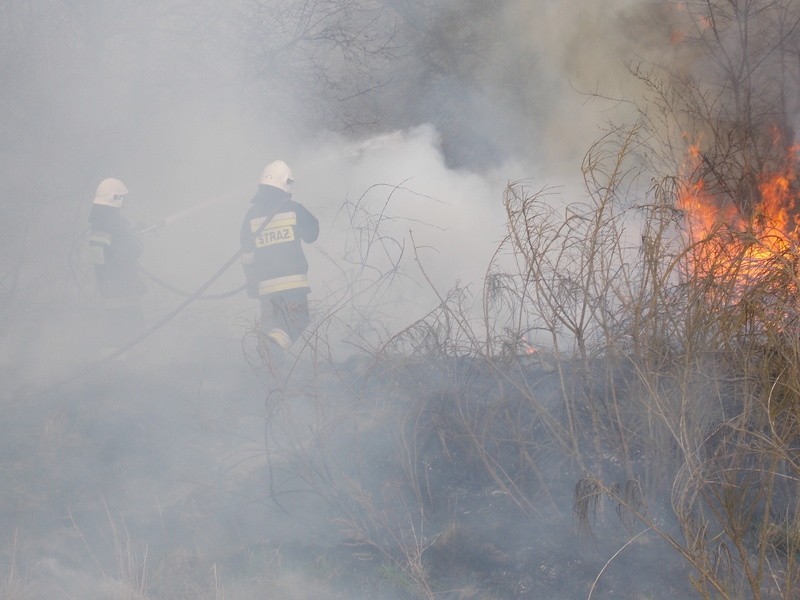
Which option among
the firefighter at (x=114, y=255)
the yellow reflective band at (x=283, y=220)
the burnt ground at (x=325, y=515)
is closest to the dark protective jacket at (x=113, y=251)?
the firefighter at (x=114, y=255)

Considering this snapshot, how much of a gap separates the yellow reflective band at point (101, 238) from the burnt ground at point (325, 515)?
2384 mm

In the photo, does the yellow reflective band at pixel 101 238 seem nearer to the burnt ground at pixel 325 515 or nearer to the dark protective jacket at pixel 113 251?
the dark protective jacket at pixel 113 251

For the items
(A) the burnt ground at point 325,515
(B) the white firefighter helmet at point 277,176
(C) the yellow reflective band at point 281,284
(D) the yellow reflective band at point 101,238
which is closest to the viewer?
(A) the burnt ground at point 325,515

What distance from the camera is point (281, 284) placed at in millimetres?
6727

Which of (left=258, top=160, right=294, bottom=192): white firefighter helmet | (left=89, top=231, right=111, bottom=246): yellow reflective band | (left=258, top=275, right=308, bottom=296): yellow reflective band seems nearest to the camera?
(left=258, top=275, right=308, bottom=296): yellow reflective band

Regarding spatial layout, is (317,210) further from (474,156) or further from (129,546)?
(129,546)

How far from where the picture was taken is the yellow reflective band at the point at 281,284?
6723 millimetres

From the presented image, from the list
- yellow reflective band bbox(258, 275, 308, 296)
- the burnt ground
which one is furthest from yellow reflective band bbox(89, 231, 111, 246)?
the burnt ground

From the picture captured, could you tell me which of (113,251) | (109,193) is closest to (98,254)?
(113,251)

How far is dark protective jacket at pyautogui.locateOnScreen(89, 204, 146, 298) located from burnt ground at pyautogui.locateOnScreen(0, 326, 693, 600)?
88.7 inches

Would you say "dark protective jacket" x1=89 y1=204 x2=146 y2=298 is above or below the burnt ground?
above

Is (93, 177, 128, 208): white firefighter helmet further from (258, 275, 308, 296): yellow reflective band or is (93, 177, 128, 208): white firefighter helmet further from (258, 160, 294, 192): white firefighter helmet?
(258, 275, 308, 296): yellow reflective band

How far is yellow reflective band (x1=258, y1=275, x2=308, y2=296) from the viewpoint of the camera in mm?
6723

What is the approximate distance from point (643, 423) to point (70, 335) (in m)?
7.45
